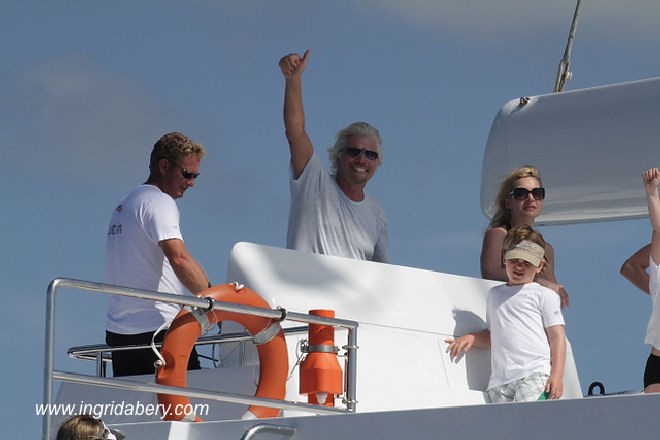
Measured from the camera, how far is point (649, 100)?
27.1ft

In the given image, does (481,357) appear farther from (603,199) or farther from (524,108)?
(524,108)

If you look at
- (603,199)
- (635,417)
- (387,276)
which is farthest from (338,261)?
(635,417)

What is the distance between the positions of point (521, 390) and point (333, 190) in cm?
153

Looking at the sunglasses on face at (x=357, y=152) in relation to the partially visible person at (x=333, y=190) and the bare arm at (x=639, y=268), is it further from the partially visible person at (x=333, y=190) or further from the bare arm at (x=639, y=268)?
the bare arm at (x=639, y=268)

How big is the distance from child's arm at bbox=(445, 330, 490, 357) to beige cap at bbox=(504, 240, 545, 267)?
708mm

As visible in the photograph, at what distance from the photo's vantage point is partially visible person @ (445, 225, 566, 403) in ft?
20.9

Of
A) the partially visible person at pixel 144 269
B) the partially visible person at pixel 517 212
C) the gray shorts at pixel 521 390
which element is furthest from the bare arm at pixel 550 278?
the partially visible person at pixel 144 269

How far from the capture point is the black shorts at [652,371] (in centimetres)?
613

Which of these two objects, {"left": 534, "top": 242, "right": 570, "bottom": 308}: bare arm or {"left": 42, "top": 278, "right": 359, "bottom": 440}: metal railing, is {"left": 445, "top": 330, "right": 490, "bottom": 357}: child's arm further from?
{"left": 42, "top": 278, "right": 359, "bottom": 440}: metal railing

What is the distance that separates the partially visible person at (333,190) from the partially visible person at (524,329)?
Answer: 1.05 metres

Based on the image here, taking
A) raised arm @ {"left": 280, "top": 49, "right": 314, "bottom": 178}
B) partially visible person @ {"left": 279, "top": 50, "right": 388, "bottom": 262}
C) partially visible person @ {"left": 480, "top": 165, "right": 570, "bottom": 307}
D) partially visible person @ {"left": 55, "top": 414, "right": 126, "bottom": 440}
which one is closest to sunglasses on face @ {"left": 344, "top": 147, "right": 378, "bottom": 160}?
partially visible person @ {"left": 279, "top": 50, "right": 388, "bottom": 262}

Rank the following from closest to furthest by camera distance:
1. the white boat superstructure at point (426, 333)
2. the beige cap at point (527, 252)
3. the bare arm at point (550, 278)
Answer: the white boat superstructure at point (426, 333) < the beige cap at point (527, 252) < the bare arm at point (550, 278)

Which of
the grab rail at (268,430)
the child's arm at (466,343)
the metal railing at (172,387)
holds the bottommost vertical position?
the grab rail at (268,430)

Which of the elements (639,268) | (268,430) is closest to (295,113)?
(639,268)
